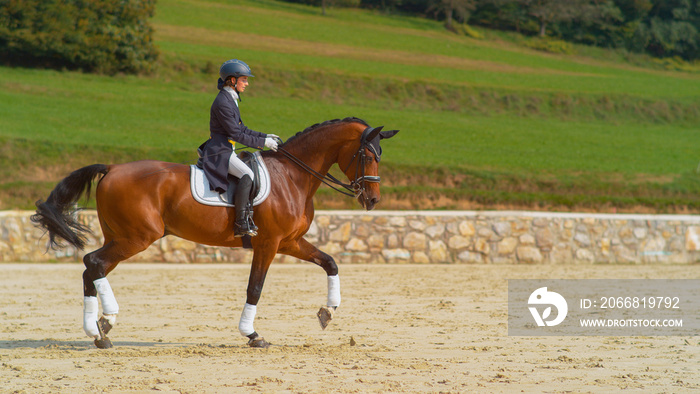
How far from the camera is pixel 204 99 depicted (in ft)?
108

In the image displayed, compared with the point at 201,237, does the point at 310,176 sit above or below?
above

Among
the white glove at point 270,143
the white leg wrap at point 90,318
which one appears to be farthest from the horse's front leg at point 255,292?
the white leg wrap at point 90,318

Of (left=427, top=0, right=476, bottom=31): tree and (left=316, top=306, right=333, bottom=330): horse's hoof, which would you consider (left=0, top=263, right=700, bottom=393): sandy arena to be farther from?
(left=427, top=0, right=476, bottom=31): tree

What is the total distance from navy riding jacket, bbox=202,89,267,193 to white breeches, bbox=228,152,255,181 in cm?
5

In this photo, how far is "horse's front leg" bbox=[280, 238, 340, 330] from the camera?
25.0 ft

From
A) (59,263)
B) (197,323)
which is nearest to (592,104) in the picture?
(59,263)

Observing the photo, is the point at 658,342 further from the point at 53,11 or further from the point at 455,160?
the point at 53,11

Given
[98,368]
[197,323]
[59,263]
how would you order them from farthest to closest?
[59,263] → [197,323] → [98,368]

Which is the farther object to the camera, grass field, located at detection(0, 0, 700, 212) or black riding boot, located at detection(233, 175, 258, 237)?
grass field, located at detection(0, 0, 700, 212)

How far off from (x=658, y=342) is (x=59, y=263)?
1207 centimetres

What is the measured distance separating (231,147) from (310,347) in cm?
227

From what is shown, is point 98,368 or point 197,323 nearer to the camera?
point 98,368

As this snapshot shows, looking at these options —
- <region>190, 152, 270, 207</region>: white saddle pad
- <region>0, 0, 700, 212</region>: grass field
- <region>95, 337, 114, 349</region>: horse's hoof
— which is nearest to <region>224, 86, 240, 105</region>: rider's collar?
<region>190, 152, 270, 207</region>: white saddle pad

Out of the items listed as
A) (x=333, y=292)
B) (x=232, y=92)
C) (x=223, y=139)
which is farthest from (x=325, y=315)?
(x=232, y=92)
